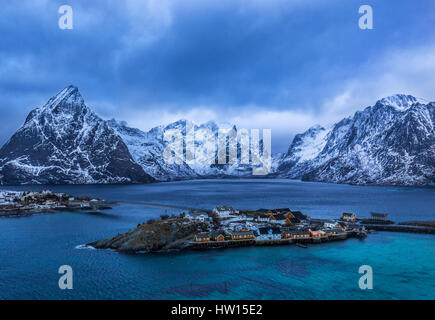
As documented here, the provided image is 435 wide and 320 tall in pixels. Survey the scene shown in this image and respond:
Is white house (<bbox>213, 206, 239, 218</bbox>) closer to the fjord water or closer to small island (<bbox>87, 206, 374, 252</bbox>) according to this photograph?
small island (<bbox>87, 206, 374, 252</bbox>)

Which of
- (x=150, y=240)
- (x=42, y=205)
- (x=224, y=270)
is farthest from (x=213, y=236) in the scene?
(x=42, y=205)

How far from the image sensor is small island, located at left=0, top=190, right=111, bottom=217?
11379 cm

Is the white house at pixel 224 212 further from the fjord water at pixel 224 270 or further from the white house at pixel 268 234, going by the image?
the fjord water at pixel 224 270

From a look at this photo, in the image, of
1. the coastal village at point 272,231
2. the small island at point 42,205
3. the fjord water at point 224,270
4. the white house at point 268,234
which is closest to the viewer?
the fjord water at point 224,270

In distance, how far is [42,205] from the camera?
12656cm

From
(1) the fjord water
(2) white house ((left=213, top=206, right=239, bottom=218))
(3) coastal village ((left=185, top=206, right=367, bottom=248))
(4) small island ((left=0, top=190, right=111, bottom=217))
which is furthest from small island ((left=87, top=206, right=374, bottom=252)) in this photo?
(4) small island ((left=0, top=190, right=111, bottom=217))

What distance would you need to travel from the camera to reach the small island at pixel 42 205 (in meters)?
114

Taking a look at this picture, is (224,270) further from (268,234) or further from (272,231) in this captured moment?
(272,231)

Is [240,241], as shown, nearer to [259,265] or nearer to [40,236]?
[259,265]

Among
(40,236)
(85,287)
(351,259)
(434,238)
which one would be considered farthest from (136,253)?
(434,238)

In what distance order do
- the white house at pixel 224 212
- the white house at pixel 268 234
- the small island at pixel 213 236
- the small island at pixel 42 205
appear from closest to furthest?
the small island at pixel 213 236 < the white house at pixel 268 234 < the white house at pixel 224 212 < the small island at pixel 42 205

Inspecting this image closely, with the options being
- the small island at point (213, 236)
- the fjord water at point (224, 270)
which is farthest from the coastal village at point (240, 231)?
the fjord water at point (224, 270)

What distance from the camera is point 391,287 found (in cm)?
4300

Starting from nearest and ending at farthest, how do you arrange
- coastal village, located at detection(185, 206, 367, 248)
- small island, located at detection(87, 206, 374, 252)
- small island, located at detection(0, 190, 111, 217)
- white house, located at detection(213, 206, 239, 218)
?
small island, located at detection(87, 206, 374, 252) < coastal village, located at detection(185, 206, 367, 248) < white house, located at detection(213, 206, 239, 218) < small island, located at detection(0, 190, 111, 217)
